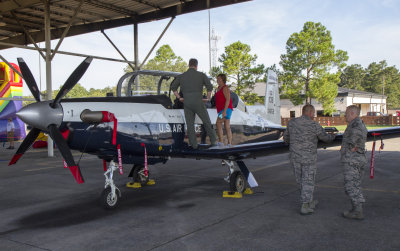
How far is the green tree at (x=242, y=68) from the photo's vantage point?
39781 mm

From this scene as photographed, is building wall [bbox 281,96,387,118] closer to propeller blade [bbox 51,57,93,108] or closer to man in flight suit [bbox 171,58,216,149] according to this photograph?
man in flight suit [bbox 171,58,216,149]

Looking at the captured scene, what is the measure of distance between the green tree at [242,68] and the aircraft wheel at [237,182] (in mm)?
33369

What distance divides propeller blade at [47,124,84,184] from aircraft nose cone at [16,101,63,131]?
0.31ft

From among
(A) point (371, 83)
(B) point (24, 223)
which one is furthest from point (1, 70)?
(A) point (371, 83)

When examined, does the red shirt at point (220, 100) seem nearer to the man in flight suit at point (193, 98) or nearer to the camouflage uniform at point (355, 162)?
the man in flight suit at point (193, 98)

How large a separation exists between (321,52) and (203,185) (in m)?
34.8

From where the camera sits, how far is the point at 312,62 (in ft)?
128

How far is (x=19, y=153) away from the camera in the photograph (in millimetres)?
6133

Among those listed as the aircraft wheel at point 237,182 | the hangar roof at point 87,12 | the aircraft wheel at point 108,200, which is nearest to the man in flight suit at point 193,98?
the aircraft wheel at point 237,182

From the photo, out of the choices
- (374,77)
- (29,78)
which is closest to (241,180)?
(29,78)

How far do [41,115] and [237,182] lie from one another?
151 inches

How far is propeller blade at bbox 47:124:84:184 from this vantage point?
17.4 ft

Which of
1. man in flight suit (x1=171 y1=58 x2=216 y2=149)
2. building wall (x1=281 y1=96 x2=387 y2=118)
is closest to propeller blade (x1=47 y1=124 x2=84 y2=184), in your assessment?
man in flight suit (x1=171 y1=58 x2=216 y2=149)

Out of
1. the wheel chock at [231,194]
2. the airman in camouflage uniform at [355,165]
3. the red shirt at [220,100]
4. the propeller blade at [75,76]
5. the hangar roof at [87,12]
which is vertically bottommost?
the wheel chock at [231,194]
